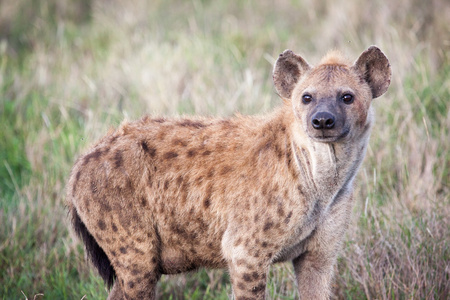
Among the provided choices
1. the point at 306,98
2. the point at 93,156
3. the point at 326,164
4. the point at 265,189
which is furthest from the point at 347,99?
the point at 93,156

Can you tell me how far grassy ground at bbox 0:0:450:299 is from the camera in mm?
4027

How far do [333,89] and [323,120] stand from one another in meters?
0.29

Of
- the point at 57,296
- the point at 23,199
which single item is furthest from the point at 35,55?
the point at 57,296

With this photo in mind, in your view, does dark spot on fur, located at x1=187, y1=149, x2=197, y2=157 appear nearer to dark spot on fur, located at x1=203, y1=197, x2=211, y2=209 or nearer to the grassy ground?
dark spot on fur, located at x1=203, y1=197, x2=211, y2=209

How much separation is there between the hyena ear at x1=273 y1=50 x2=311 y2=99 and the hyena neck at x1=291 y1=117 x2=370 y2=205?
34cm

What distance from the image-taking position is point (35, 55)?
8.10m

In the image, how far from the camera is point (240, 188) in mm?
3455

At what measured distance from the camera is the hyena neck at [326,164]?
3.31 metres

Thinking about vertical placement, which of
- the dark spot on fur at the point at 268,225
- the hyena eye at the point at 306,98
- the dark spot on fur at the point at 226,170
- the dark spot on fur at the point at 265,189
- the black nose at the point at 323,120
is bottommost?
the dark spot on fur at the point at 268,225

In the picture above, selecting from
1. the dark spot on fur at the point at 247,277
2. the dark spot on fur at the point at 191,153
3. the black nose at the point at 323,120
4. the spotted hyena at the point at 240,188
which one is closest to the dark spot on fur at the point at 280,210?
the spotted hyena at the point at 240,188

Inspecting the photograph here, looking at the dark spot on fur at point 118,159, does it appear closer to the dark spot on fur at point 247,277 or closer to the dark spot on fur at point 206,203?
the dark spot on fur at point 206,203

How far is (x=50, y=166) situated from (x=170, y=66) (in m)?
2.04

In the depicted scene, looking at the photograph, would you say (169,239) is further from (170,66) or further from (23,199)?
(170,66)

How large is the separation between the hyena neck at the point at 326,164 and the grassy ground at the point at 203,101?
0.66m
